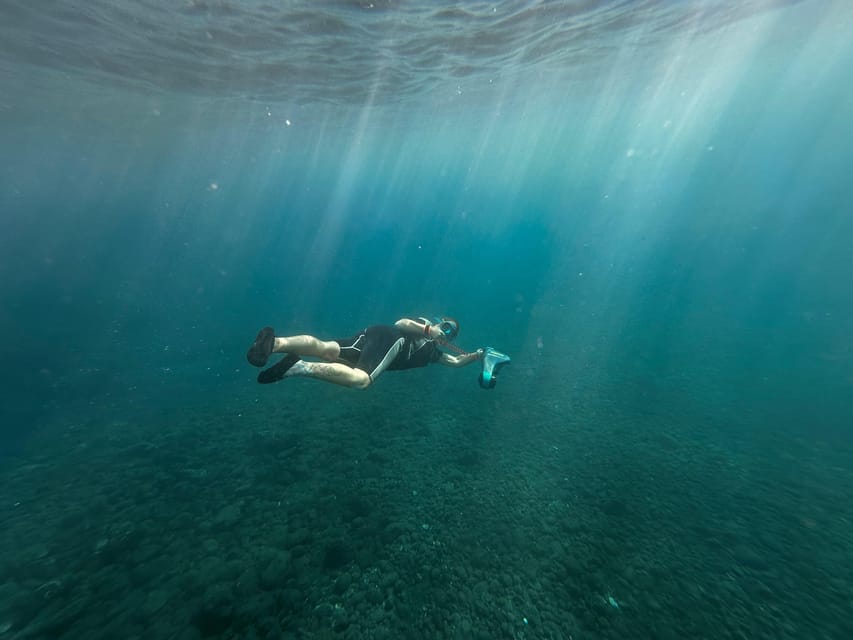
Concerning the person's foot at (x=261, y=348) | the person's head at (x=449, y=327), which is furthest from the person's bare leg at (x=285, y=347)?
the person's head at (x=449, y=327)

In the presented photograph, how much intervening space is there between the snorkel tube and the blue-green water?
7.02 feet

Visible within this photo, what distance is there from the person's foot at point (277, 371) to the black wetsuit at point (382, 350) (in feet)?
4.22

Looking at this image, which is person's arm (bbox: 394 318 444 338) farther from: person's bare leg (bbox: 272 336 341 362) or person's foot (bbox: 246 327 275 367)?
person's foot (bbox: 246 327 275 367)

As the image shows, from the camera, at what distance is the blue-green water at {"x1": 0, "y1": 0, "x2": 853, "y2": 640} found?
15.5ft

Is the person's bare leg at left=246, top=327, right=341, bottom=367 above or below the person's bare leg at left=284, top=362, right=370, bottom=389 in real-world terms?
above

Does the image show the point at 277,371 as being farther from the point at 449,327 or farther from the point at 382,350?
the point at 449,327

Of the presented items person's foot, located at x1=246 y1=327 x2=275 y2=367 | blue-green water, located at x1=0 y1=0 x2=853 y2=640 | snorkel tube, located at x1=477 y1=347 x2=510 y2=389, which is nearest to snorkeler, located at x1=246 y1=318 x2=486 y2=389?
person's foot, located at x1=246 y1=327 x2=275 y2=367

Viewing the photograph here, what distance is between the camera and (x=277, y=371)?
4.27 meters

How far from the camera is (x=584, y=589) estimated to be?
475 centimetres

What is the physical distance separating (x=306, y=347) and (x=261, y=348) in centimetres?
81

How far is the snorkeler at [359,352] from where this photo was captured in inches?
169

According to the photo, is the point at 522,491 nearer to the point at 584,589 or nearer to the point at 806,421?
the point at 584,589

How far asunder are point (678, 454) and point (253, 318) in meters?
21.5

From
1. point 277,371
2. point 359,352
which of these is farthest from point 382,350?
point 277,371
